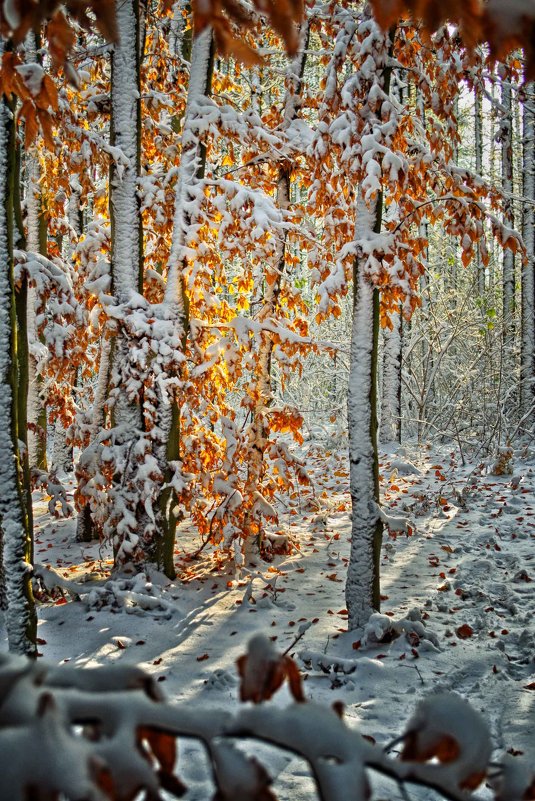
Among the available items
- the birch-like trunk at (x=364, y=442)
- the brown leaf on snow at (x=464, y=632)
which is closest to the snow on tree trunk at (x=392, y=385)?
the birch-like trunk at (x=364, y=442)

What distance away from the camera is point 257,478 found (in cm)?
733

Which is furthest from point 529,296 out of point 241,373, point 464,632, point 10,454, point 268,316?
point 10,454

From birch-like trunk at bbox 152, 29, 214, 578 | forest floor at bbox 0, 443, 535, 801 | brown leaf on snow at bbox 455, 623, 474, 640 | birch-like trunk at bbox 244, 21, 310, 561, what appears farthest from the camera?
birch-like trunk at bbox 244, 21, 310, 561

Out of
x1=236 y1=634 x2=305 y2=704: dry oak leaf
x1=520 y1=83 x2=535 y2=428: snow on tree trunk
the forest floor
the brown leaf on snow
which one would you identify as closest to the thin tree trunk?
the forest floor

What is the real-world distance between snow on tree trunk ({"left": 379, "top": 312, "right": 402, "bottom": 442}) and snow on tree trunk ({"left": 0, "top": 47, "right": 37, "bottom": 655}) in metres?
10.4

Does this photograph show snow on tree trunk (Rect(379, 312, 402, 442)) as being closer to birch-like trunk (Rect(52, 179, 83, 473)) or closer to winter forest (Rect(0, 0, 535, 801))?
winter forest (Rect(0, 0, 535, 801))

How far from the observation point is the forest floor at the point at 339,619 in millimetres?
4223

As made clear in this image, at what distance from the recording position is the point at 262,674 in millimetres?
1143

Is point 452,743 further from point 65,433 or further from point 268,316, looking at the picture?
point 65,433

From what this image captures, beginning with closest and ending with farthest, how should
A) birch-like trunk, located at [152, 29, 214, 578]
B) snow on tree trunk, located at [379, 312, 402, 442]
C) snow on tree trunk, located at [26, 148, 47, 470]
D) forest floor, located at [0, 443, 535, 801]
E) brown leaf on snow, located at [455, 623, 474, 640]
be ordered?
forest floor, located at [0, 443, 535, 801] → brown leaf on snow, located at [455, 623, 474, 640] → birch-like trunk, located at [152, 29, 214, 578] → snow on tree trunk, located at [26, 148, 47, 470] → snow on tree trunk, located at [379, 312, 402, 442]

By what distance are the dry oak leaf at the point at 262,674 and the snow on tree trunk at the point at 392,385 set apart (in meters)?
12.6

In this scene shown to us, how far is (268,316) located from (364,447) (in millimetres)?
2523

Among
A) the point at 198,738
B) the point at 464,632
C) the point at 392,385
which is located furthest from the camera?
the point at 392,385

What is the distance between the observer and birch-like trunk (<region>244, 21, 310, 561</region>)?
7238 millimetres
